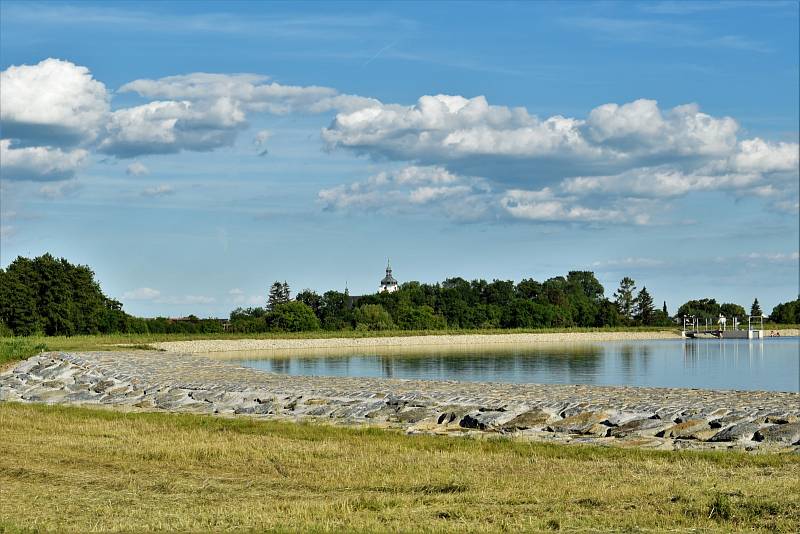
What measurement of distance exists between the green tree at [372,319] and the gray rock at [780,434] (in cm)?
8912

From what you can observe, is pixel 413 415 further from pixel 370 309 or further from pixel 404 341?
pixel 370 309

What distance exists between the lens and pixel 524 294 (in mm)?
152125

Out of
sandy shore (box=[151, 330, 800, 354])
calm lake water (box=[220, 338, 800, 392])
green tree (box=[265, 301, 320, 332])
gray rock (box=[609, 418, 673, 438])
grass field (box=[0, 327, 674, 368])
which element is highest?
green tree (box=[265, 301, 320, 332])

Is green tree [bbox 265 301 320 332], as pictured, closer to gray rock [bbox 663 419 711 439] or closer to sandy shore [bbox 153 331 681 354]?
sandy shore [bbox 153 331 681 354]

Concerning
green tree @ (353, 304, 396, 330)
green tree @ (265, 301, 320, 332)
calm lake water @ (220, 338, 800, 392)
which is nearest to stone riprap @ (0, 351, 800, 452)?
calm lake water @ (220, 338, 800, 392)

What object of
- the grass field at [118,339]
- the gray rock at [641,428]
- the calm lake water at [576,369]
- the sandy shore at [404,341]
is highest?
the grass field at [118,339]

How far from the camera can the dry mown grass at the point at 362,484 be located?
10219 mm

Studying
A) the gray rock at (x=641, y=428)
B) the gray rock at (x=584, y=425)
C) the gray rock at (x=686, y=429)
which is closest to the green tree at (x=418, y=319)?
the gray rock at (x=584, y=425)

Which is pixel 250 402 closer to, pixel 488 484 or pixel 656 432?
pixel 656 432

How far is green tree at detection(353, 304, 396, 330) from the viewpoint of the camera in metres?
108

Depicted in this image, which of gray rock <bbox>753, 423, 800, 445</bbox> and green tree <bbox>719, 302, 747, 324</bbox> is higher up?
green tree <bbox>719, 302, 747, 324</bbox>

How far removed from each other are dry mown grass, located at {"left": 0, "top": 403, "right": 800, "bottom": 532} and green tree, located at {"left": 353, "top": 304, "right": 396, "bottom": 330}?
88.9 meters

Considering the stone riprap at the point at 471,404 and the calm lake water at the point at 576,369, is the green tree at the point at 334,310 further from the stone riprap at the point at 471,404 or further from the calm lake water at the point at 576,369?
the stone riprap at the point at 471,404

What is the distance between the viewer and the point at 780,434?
16578 millimetres
